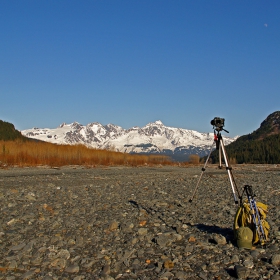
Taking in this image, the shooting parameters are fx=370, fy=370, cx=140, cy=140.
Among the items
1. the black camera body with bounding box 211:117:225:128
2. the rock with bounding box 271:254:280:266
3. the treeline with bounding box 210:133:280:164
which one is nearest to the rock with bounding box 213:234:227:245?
the rock with bounding box 271:254:280:266

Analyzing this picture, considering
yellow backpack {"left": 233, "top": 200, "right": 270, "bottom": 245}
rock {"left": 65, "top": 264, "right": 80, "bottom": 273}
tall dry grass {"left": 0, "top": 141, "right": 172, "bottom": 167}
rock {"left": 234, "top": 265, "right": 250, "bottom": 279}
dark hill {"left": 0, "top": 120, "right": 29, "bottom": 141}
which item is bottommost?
rock {"left": 65, "top": 264, "right": 80, "bottom": 273}

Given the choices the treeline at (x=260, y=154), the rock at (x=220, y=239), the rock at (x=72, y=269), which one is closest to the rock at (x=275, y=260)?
the rock at (x=220, y=239)

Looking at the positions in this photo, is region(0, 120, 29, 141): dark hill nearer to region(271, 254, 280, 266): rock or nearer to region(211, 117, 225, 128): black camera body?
region(211, 117, 225, 128): black camera body

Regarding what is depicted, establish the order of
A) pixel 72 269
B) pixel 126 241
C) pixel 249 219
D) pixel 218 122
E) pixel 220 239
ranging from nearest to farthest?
pixel 72 269, pixel 249 219, pixel 220 239, pixel 126 241, pixel 218 122

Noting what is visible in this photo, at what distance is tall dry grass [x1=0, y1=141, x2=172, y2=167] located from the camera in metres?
28.1

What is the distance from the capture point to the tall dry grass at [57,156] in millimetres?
28141

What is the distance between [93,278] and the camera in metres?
4.85

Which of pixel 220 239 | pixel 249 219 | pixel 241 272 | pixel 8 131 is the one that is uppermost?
pixel 8 131

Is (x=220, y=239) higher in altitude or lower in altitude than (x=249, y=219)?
lower

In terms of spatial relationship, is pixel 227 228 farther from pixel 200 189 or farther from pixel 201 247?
pixel 200 189

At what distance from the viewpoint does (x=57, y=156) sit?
30422 millimetres

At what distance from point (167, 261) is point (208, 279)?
74 centimetres

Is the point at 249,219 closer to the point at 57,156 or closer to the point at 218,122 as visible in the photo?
the point at 218,122

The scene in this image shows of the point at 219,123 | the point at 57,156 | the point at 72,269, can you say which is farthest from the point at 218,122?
the point at 57,156
